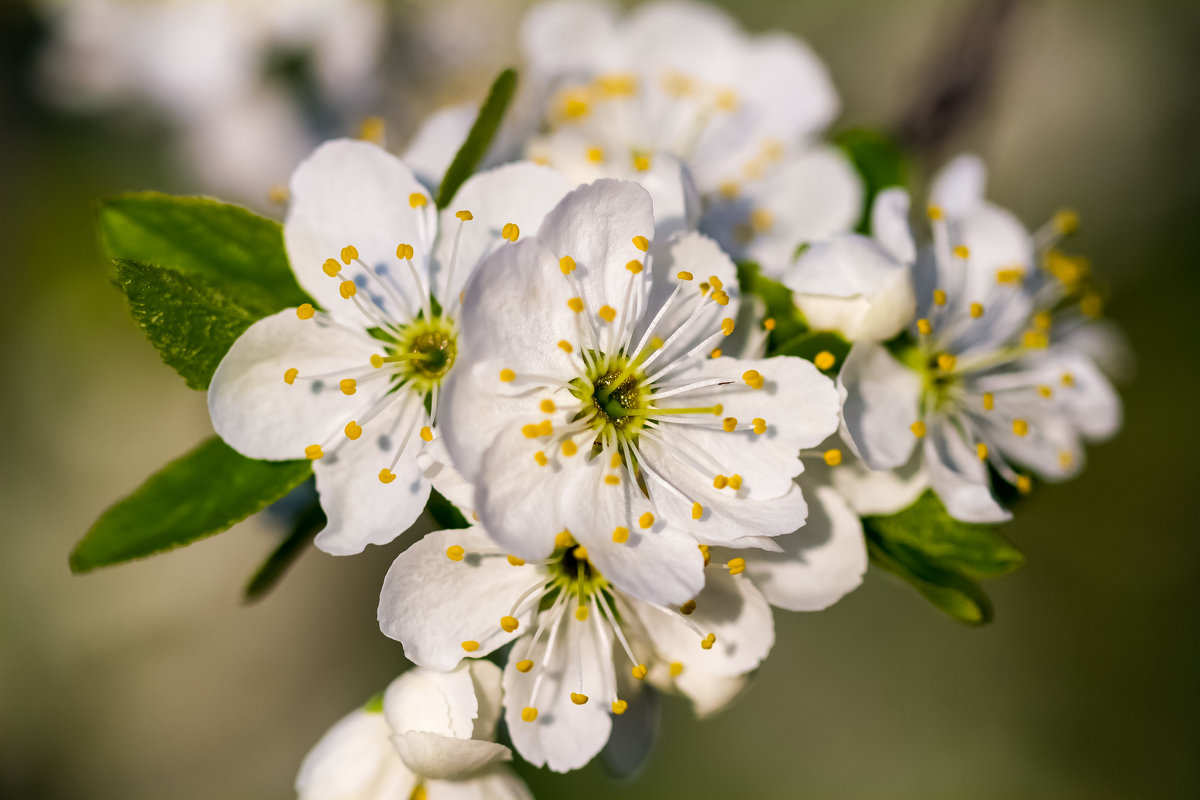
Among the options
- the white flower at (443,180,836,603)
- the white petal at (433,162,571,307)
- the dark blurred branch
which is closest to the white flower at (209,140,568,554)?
the white petal at (433,162,571,307)

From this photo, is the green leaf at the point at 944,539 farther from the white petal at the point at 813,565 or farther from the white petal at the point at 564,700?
the white petal at the point at 564,700

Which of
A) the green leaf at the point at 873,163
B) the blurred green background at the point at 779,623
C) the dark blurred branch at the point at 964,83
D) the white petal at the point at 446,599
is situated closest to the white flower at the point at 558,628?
the white petal at the point at 446,599

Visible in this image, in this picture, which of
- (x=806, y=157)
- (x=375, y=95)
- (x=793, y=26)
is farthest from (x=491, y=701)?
(x=793, y=26)

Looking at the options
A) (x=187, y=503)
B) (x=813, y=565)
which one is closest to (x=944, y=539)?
(x=813, y=565)

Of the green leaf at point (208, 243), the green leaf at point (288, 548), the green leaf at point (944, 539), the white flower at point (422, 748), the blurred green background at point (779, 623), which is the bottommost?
the blurred green background at point (779, 623)

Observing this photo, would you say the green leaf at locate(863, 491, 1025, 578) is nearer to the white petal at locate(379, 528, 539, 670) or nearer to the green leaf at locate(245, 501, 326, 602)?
the white petal at locate(379, 528, 539, 670)
